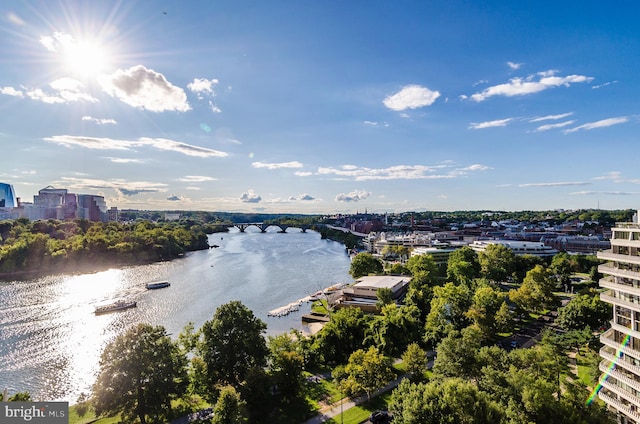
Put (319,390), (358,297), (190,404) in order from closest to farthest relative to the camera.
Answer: (190,404), (319,390), (358,297)

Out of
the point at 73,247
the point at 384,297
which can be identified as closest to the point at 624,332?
the point at 384,297

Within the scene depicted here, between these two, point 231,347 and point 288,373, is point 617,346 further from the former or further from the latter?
point 231,347

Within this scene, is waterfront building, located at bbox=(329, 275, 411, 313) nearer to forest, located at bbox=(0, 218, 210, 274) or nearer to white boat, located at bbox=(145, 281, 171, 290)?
white boat, located at bbox=(145, 281, 171, 290)

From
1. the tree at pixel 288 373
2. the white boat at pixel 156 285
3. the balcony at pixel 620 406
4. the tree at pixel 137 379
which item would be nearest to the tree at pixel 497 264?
the balcony at pixel 620 406

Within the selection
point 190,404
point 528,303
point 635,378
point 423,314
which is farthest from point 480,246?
point 190,404

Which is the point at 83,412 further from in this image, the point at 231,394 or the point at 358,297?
the point at 358,297

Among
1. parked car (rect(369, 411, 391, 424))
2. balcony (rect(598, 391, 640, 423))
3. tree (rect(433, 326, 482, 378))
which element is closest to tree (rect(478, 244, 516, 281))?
tree (rect(433, 326, 482, 378))
